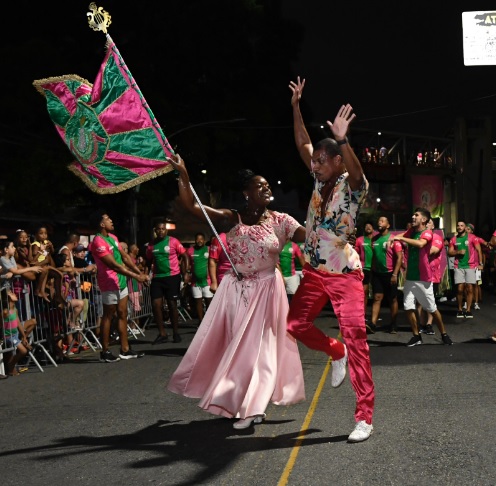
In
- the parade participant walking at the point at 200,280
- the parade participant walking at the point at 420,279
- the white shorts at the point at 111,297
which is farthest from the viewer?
the parade participant walking at the point at 200,280

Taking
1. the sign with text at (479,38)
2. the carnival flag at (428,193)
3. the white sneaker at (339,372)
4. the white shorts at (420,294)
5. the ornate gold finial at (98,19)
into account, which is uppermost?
the sign with text at (479,38)

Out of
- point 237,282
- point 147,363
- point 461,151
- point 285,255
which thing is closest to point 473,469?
point 237,282

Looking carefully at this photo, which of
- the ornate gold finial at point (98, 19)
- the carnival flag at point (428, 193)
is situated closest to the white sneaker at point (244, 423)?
the ornate gold finial at point (98, 19)

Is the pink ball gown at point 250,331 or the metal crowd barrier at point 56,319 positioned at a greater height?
the pink ball gown at point 250,331

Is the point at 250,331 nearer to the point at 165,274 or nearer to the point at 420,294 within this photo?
the point at 420,294

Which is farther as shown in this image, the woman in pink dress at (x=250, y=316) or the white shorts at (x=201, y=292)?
the white shorts at (x=201, y=292)

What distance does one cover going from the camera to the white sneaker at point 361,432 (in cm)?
546

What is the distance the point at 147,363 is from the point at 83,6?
19.1 meters

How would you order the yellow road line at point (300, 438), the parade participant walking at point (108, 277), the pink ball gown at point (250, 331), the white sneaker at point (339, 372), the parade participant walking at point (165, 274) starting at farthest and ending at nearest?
the parade participant walking at point (165, 274) < the parade participant walking at point (108, 277) < the pink ball gown at point (250, 331) < the white sneaker at point (339, 372) < the yellow road line at point (300, 438)

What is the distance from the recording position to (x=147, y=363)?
416 inches

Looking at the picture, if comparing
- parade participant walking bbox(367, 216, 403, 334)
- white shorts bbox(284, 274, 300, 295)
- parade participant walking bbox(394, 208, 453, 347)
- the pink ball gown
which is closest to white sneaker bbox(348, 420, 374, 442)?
the pink ball gown

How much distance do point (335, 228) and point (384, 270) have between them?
8385 millimetres

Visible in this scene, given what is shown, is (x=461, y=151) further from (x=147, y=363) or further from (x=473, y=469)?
(x=473, y=469)

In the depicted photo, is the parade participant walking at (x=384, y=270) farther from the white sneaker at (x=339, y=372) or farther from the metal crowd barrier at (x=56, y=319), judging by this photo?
the white sneaker at (x=339, y=372)
